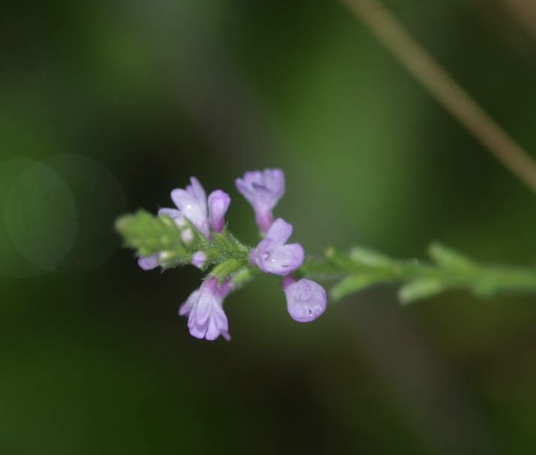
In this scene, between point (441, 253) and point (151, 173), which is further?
point (151, 173)

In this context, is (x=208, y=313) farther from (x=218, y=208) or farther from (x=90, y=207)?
(x=90, y=207)

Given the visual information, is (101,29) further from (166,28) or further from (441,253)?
(441,253)

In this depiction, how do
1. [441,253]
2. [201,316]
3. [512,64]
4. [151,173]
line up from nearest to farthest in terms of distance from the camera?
[201,316], [441,253], [512,64], [151,173]

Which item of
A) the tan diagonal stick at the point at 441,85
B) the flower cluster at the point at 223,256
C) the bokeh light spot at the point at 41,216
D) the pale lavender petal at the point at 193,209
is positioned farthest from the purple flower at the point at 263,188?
the bokeh light spot at the point at 41,216

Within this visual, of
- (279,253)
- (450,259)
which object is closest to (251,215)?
(450,259)

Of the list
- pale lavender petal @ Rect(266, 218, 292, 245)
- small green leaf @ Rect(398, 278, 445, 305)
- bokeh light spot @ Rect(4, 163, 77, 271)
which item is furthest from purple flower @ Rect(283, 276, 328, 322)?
bokeh light spot @ Rect(4, 163, 77, 271)

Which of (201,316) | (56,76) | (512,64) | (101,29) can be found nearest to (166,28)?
(101,29)

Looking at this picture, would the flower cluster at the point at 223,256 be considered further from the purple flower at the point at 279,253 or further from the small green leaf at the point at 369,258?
the small green leaf at the point at 369,258

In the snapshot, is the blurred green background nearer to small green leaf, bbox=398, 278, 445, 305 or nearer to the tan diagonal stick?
the tan diagonal stick
